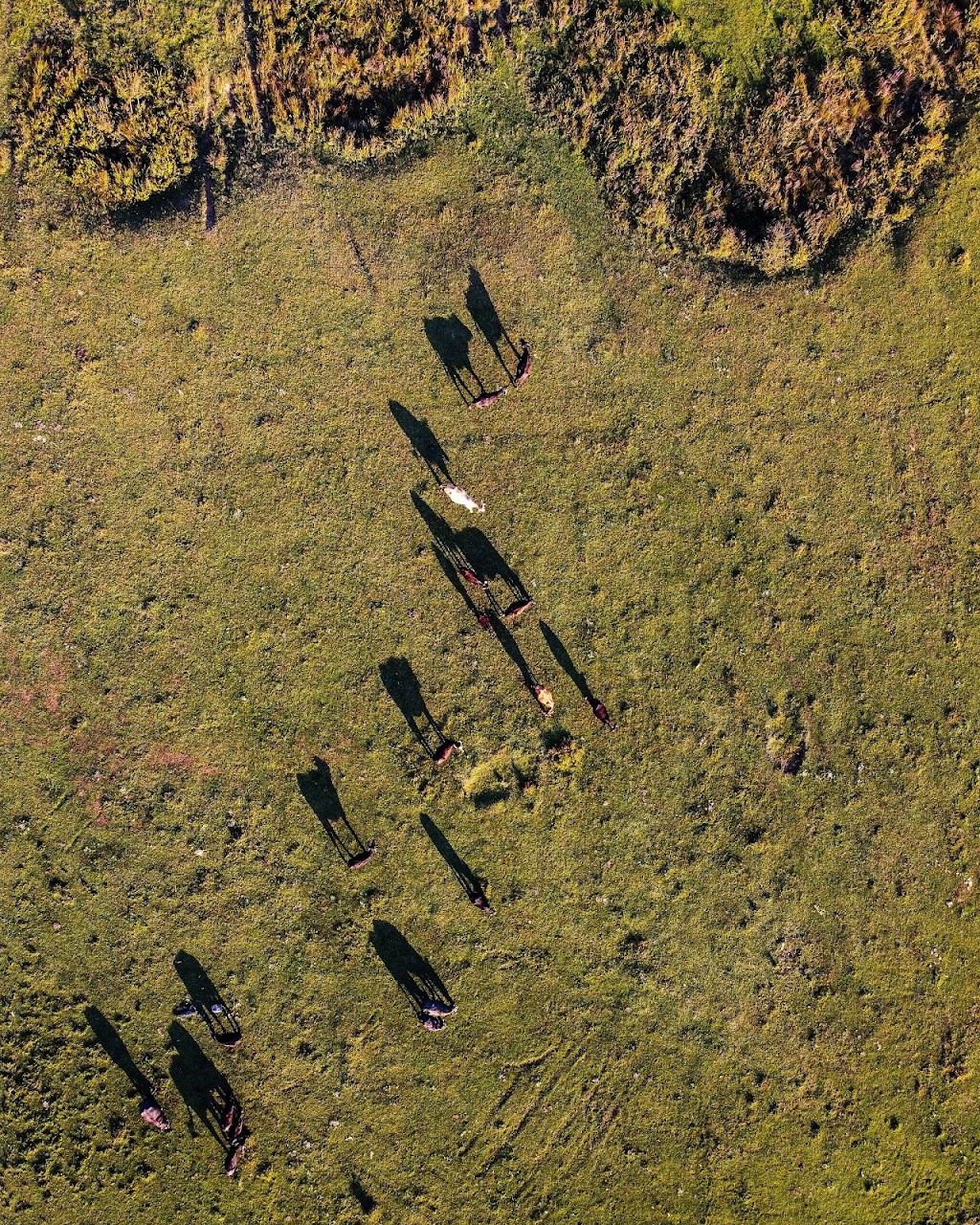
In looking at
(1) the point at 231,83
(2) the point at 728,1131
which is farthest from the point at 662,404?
(2) the point at 728,1131

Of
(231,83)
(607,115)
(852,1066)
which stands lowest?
(852,1066)

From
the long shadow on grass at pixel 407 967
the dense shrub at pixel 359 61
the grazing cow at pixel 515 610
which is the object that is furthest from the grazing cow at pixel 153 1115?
the dense shrub at pixel 359 61

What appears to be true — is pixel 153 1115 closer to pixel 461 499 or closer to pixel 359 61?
pixel 461 499

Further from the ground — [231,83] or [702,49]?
[231,83]

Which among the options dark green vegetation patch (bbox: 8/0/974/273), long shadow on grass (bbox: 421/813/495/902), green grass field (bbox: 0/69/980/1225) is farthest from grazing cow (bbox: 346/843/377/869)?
dark green vegetation patch (bbox: 8/0/974/273)

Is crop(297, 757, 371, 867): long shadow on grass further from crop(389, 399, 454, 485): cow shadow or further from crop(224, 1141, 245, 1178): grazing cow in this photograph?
crop(389, 399, 454, 485): cow shadow

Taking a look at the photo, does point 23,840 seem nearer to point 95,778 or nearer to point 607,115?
point 95,778

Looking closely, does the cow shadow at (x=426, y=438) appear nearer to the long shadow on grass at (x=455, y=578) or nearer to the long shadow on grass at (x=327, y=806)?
the long shadow on grass at (x=455, y=578)

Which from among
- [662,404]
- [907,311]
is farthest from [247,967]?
[907,311]
